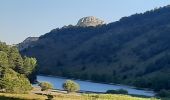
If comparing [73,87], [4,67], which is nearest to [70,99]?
[4,67]

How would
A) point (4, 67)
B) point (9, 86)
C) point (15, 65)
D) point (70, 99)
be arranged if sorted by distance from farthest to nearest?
point (15, 65), point (4, 67), point (9, 86), point (70, 99)

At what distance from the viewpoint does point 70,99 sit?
120250 millimetres

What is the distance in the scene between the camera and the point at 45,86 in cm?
18788

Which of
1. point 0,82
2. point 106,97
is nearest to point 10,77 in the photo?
point 0,82

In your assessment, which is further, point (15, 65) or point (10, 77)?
point (15, 65)

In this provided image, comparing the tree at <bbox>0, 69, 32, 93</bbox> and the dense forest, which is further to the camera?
the dense forest

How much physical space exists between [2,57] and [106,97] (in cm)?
6053

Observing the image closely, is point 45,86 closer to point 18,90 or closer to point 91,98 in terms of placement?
point 18,90

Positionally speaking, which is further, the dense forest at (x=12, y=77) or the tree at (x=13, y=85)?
the dense forest at (x=12, y=77)

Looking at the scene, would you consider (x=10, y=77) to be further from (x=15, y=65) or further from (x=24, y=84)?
(x=15, y=65)

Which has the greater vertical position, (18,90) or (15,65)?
(15,65)

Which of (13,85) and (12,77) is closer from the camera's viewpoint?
(13,85)

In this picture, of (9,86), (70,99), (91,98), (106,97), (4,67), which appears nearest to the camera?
(70,99)

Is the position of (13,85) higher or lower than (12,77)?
lower
